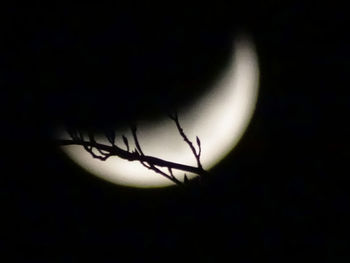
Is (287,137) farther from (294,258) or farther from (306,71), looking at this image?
(306,71)

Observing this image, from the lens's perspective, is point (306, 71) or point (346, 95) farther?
point (306, 71)

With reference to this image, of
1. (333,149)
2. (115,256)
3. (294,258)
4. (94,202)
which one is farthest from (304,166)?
(94,202)

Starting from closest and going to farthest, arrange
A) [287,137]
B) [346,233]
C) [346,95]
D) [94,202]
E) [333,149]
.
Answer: [346,233] < [333,149] < [287,137] < [346,95] < [94,202]

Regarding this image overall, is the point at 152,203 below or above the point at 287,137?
above

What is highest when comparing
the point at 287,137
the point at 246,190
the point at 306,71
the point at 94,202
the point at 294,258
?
the point at 94,202

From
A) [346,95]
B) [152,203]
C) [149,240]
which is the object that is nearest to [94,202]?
[152,203]

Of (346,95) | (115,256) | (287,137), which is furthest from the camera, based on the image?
(115,256)

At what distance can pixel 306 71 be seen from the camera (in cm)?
772

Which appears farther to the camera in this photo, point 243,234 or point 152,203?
point 152,203

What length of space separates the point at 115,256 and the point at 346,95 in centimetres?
624

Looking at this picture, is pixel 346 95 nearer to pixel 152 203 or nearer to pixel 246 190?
pixel 246 190

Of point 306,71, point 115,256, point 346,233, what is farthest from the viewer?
point 115,256

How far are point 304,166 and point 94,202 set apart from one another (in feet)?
32.0

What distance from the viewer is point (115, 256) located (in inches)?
460
